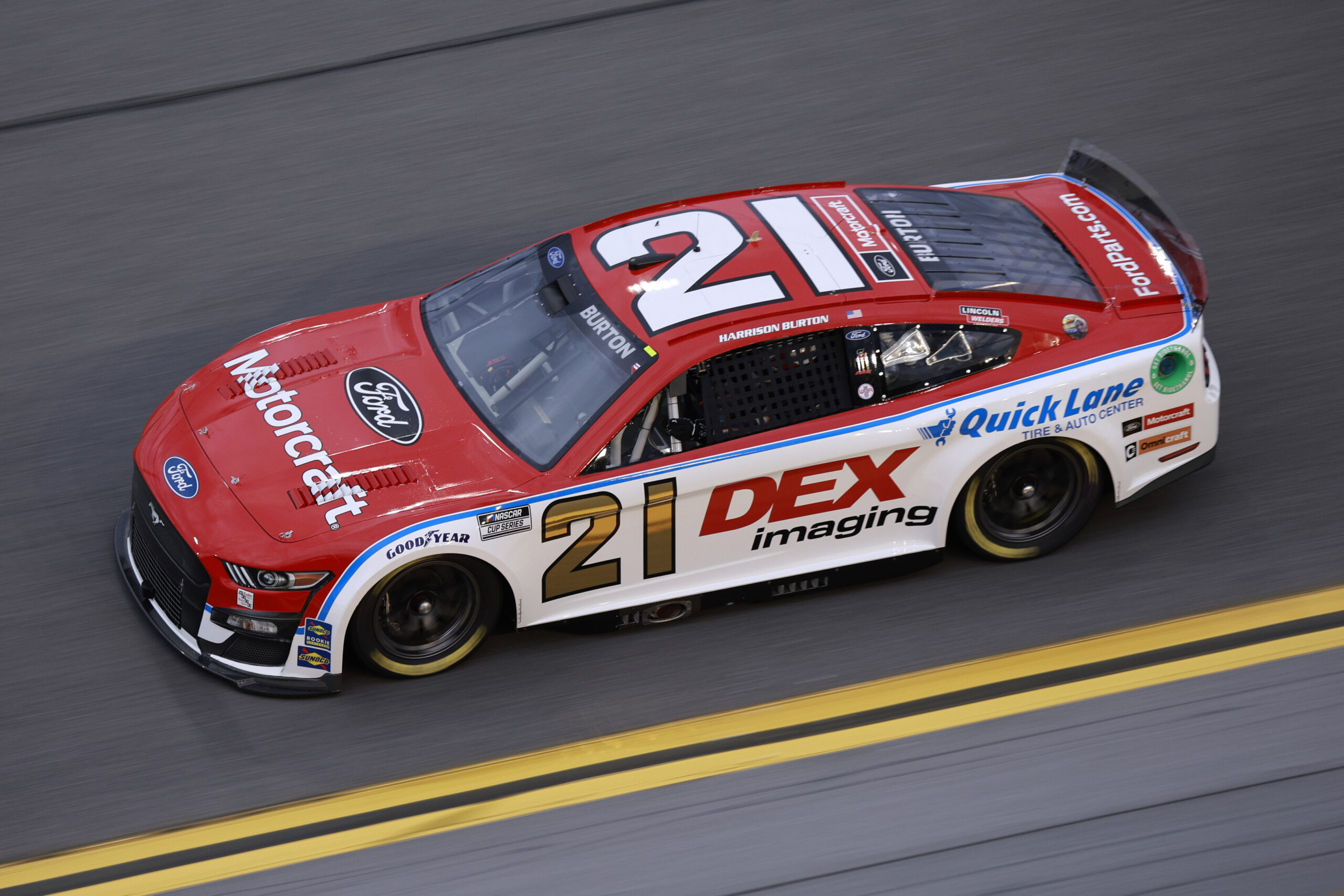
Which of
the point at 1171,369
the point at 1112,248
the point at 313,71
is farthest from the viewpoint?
the point at 313,71

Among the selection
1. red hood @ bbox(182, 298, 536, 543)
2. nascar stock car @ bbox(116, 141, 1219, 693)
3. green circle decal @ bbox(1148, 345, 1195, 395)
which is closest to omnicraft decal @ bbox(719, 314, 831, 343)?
Answer: nascar stock car @ bbox(116, 141, 1219, 693)

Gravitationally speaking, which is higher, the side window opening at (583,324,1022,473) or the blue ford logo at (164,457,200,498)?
the side window opening at (583,324,1022,473)

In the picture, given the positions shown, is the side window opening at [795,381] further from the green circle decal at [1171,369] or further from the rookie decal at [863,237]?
the green circle decal at [1171,369]

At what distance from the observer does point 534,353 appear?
5.65 meters

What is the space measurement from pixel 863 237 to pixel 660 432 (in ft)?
4.32

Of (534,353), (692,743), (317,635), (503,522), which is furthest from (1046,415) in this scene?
(317,635)

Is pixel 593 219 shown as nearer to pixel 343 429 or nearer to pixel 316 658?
pixel 343 429

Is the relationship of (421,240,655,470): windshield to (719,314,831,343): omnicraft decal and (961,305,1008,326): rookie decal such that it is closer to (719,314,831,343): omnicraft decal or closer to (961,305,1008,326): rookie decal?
(719,314,831,343): omnicraft decal

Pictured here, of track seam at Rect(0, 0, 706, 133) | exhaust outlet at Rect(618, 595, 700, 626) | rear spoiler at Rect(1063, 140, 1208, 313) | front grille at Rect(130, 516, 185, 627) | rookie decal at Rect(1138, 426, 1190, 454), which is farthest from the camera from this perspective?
track seam at Rect(0, 0, 706, 133)

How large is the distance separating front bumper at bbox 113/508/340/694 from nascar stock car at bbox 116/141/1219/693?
0.01 meters

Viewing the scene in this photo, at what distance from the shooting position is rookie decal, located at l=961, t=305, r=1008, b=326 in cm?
564

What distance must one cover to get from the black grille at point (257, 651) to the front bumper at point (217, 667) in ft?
0.16

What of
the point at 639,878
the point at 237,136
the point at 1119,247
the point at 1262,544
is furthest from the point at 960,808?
the point at 237,136

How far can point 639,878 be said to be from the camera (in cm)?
475
